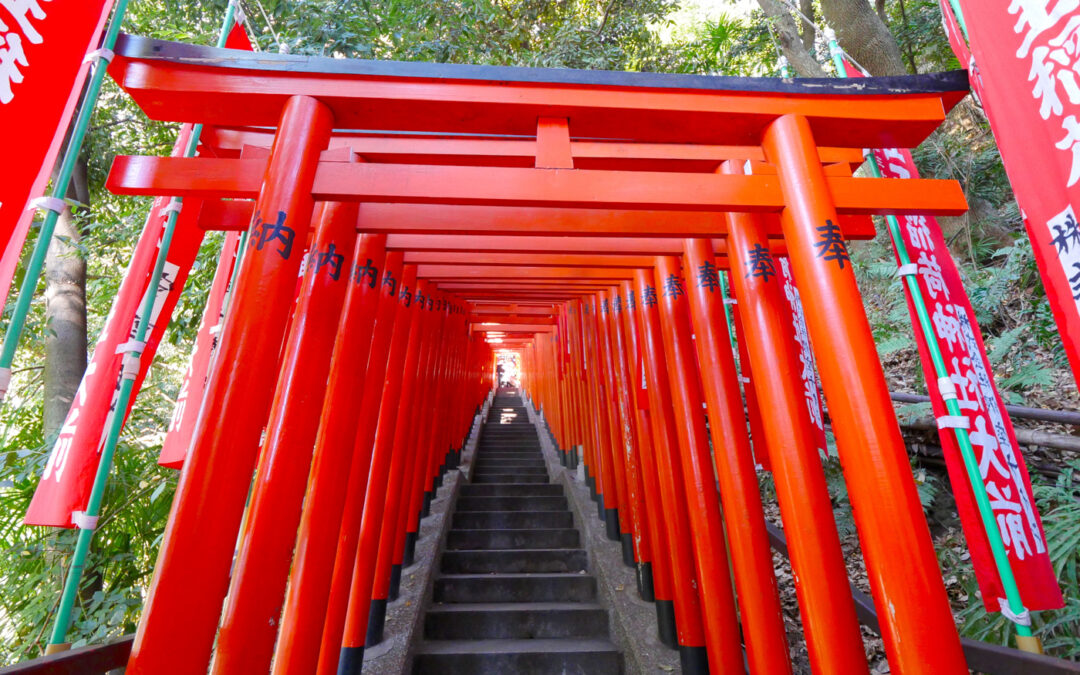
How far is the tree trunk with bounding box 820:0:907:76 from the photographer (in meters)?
6.65

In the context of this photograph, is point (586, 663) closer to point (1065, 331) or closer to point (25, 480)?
point (1065, 331)

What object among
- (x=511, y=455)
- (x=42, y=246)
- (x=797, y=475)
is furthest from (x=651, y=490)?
(x=511, y=455)

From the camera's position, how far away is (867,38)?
6688 mm

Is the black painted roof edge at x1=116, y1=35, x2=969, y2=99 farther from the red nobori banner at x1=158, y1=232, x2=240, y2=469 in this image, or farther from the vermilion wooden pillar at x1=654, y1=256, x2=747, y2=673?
the vermilion wooden pillar at x1=654, y1=256, x2=747, y2=673

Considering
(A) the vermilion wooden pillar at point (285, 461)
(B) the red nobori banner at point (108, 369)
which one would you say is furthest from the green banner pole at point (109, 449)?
(A) the vermilion wooden pillar at point (285, 461)

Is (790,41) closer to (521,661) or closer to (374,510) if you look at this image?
(374,510)

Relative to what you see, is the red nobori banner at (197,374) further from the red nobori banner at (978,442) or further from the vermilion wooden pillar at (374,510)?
the red nobori banner at (978,442)

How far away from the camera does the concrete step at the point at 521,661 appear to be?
439cm

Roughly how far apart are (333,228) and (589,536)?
4914 mm

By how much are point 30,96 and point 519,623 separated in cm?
512

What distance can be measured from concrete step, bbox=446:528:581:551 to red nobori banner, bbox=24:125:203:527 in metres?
4.68

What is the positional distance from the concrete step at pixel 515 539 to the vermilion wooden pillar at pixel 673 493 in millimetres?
2563

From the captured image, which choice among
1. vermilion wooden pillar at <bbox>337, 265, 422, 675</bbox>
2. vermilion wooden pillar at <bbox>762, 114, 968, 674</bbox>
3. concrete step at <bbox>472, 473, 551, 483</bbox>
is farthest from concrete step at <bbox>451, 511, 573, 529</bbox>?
vermilion wooden pillar at <bbox>762, 114, 968, 674</bbox>

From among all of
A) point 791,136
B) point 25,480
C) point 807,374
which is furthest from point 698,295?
point 25,480
